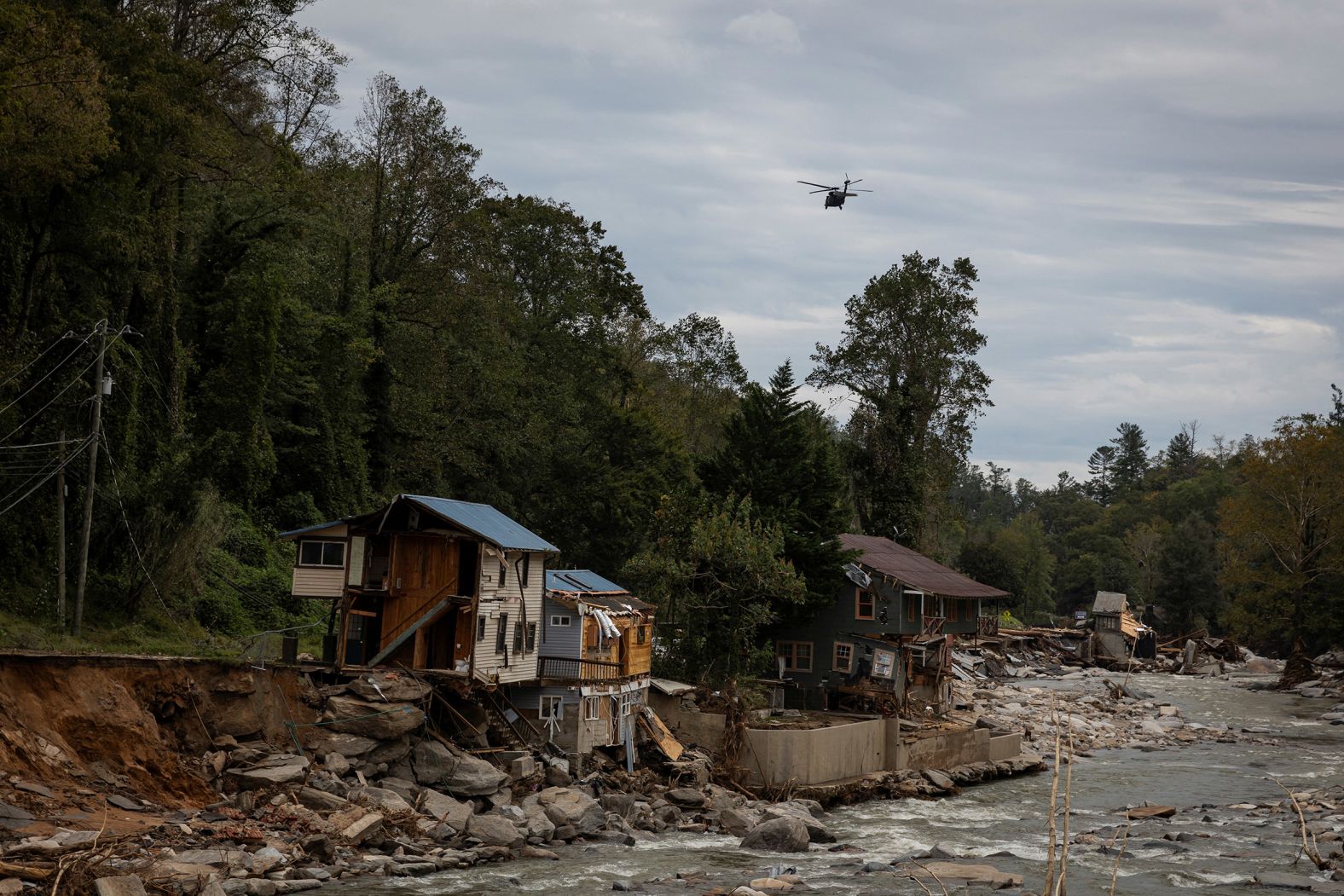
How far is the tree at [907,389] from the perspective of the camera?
235 ft

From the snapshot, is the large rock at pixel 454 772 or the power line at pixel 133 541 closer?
the large rock at pixel 454 772

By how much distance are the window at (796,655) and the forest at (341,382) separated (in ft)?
8.17

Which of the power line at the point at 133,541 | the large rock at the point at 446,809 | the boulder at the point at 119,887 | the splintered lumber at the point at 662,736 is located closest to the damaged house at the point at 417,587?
the large rock at the point at 446,809

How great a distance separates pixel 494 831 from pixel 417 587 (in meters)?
9.22

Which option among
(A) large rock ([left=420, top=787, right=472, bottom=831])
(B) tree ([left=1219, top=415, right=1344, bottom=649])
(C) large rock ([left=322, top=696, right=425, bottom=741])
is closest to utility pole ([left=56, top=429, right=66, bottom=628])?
(C) large rock ([left=322, top=696, right=425, bottom=741])

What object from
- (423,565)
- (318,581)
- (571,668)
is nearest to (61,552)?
(318,581)

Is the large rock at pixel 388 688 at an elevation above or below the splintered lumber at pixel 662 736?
above

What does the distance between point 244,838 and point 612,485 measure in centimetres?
3531

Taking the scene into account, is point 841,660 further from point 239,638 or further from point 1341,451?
point 1341,451

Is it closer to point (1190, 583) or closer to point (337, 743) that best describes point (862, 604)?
point (337, 743)

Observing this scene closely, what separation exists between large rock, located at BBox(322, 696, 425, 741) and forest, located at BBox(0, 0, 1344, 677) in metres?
5.97

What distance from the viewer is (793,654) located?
5262cm

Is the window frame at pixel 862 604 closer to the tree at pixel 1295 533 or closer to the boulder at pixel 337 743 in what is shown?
the boulder at pixel 337 743

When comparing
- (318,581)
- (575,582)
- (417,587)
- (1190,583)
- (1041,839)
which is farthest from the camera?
(1190,583)
